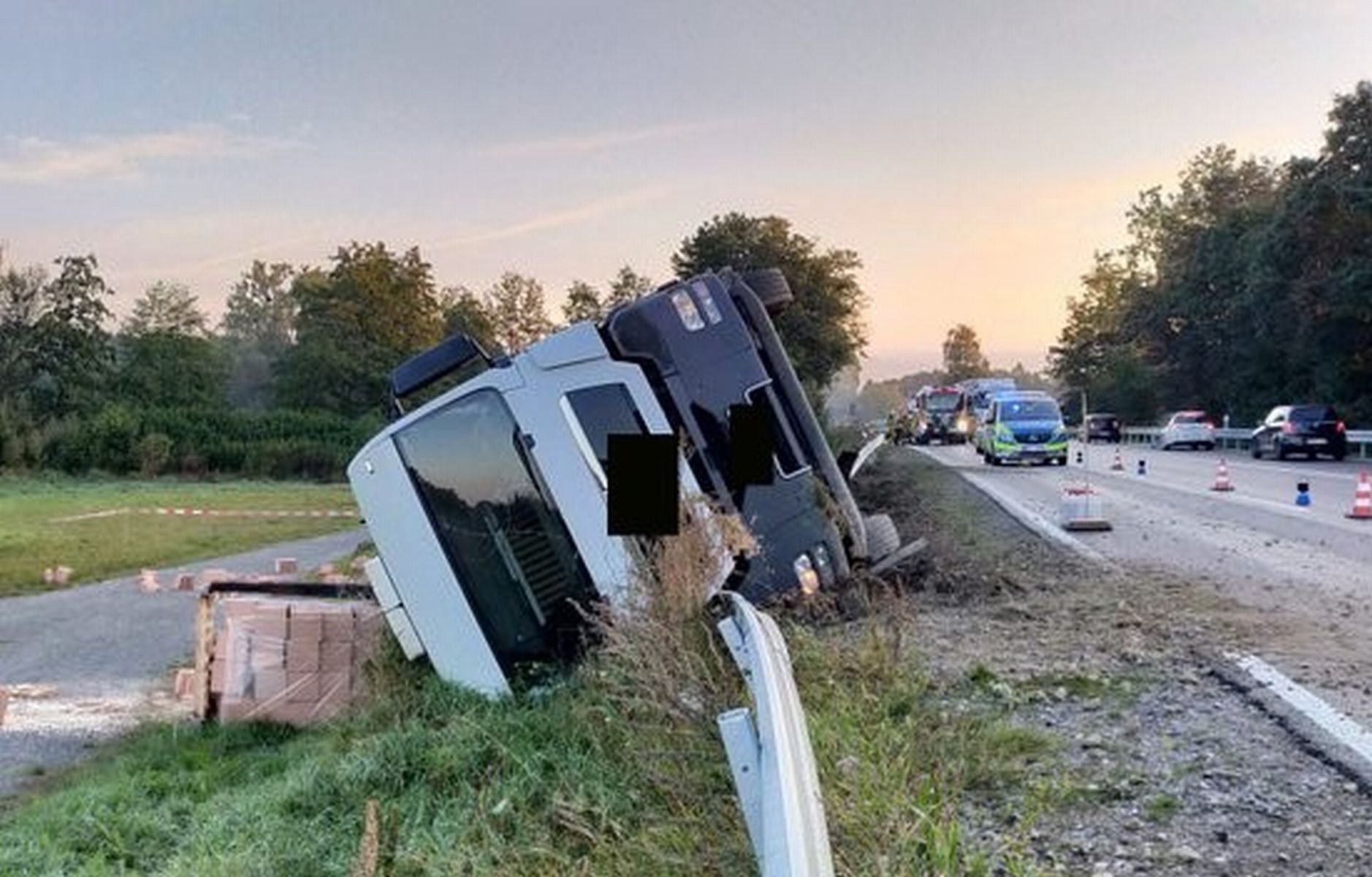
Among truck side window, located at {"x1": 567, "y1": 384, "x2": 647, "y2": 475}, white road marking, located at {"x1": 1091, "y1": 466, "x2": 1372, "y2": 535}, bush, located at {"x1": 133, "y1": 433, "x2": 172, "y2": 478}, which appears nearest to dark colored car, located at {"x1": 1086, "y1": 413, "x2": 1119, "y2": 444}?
white road marking, located at {"x1": 1091, "y1": 466, "x2": 1372, "y2": 535}

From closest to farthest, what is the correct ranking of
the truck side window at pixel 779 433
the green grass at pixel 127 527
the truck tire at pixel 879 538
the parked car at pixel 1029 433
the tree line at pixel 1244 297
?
the truck side window at pixel 779 433 < the truck tire at pixel 879 538 < the green grass at pixel 127 527 < the parked car at pixel 1029 433 < the tree line at pixel 1244 297

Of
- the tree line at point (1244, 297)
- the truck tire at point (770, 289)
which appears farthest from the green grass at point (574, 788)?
the tree line at point (1244, 297)

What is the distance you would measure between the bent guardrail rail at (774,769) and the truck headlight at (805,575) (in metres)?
2.76

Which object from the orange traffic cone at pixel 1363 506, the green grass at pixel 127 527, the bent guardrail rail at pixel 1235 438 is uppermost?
the green grass at pixel 127 527

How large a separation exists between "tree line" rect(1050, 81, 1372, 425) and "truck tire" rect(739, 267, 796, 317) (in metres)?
36.3

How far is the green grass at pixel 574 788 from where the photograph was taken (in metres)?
3.33

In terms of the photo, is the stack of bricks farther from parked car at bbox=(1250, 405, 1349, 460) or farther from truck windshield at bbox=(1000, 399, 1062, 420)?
parked car at bbox=(1250, 405, 1349, 460)

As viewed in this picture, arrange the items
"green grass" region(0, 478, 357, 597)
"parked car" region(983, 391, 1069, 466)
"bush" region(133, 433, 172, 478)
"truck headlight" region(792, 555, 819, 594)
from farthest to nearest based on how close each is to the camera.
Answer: "bush" region(133, 433, 172, 478) < "parked car" region(983, 391, 1069, 466) < "green grass" region(0, 478, 357, 597) < "truck headlight" region(792, 555, 819, 594)

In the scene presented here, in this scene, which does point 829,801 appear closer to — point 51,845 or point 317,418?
point 51,845

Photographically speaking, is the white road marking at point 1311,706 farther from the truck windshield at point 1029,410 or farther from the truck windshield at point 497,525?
→ the truck windshield at point 1029,410

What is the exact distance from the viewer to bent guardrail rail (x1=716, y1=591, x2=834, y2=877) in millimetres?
2357

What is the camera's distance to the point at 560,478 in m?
5.88

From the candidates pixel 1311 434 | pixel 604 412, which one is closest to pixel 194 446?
pixel 1311 434

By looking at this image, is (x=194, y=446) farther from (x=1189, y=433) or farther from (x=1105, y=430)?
(x=1105, y=430)
